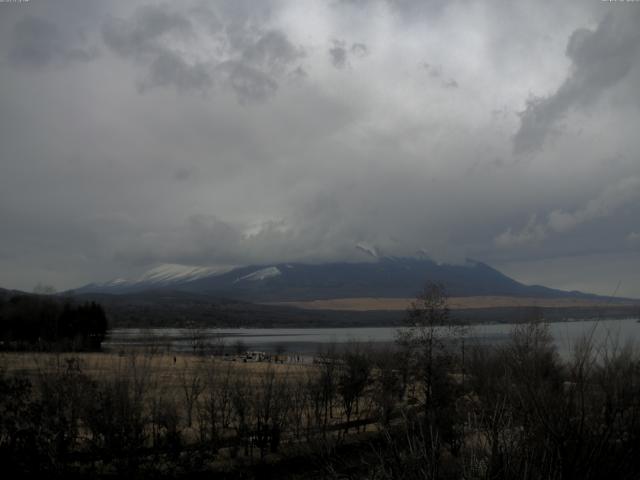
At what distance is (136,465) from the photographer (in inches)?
819

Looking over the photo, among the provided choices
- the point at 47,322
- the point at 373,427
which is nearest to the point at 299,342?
the point at 47,322

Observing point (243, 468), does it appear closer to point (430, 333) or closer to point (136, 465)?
point (136, 465)

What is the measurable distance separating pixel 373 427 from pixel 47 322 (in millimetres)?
69958

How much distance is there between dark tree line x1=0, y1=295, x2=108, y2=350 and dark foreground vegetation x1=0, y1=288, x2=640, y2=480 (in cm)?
5568

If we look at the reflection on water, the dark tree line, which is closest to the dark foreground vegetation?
the reflection on water

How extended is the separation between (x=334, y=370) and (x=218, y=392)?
34.3 feet

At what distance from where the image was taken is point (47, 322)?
8788cm

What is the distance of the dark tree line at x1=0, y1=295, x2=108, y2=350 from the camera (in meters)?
84.7

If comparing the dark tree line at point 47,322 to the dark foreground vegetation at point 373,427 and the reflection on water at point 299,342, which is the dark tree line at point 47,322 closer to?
the reflection on water at point 299,342

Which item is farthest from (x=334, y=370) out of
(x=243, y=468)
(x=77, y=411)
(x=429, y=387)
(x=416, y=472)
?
(x=416, y=472)

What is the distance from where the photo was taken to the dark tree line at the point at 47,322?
3334 inches

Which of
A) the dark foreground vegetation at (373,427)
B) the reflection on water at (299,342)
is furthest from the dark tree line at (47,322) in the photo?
the dark foreground vegetation at (373,427)

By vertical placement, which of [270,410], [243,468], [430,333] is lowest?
[243,468]

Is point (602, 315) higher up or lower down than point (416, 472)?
higher up
